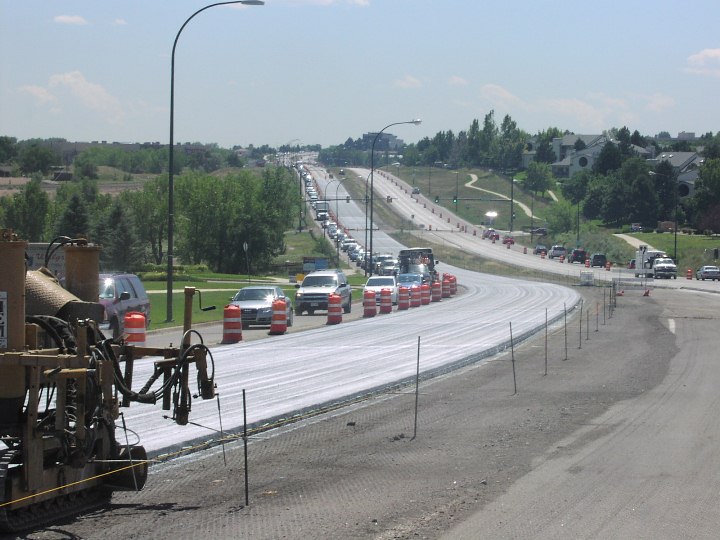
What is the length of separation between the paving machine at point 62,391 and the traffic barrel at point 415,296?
4013 centimetres

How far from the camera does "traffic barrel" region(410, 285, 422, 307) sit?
50047 millimetres

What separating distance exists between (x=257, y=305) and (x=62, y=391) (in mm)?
27133

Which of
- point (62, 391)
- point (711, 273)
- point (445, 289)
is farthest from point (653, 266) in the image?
point (62, 391)

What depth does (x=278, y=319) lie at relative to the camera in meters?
32.6

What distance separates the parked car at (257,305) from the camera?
115 feet

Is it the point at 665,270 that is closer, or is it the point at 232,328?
the point at 232,328

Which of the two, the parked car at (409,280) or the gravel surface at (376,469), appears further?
the parked car at (409,280)

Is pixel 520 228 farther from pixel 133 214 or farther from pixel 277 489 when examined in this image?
pixel 277 489

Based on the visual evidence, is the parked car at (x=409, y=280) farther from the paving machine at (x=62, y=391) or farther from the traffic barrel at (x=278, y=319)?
the paving machine at (x=62, y=391)

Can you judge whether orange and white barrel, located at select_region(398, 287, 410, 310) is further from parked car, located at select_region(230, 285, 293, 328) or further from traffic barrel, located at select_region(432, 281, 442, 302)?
parked car, located at select_region(230, 285, 293, 328)

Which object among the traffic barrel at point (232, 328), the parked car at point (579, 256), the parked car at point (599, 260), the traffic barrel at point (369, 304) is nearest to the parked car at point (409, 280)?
the traffic barrel at point (369, 304)

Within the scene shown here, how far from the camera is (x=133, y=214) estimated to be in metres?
85.6

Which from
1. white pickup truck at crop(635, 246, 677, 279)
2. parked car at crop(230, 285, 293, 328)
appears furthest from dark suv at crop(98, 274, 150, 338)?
white pickup truck at crop(635, 246, 677, 279)

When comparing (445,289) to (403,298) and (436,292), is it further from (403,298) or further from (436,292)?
(403,298)
